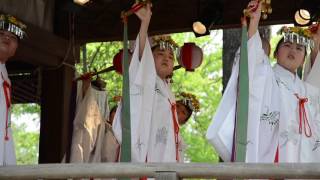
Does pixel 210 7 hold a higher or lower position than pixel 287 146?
higher

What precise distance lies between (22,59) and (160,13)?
1204 millimetres

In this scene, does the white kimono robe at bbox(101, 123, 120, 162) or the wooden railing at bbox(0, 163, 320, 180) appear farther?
the white kimono robe at bbox(101, 123, 120, 162)

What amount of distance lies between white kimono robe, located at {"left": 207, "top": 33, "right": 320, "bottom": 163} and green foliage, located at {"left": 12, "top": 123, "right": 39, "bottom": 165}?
9474mm

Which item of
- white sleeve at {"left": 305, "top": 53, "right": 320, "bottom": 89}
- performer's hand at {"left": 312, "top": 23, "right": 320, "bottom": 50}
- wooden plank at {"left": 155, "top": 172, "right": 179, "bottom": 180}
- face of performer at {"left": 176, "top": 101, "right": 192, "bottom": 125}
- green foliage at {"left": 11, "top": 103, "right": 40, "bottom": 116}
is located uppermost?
green foliage at {"left": 11, "top": 103, "right": 40, "bottom": 116}

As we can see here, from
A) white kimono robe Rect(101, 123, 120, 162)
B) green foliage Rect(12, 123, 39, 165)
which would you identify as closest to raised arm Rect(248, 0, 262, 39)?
white kimono robe Rect(101, 123, 120, 162)

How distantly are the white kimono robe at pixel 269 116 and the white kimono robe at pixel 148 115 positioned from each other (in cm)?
63

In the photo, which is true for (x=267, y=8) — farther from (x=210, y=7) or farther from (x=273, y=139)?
(x=210, y=7)

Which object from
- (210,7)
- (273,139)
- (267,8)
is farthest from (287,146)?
(210,7)

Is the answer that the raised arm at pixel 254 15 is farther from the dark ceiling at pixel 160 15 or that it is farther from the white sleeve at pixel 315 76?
the dark ceiling at pixel 160 15

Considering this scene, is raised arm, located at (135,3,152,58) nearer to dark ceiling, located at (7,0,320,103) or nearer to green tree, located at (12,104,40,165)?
dark ceiling, located at (7,0,320,103)

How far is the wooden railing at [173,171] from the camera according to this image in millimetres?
2906

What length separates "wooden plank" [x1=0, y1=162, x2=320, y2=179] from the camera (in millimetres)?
2906

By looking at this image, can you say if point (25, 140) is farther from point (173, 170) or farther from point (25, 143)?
point (173, 170)

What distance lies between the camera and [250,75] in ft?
12.8
